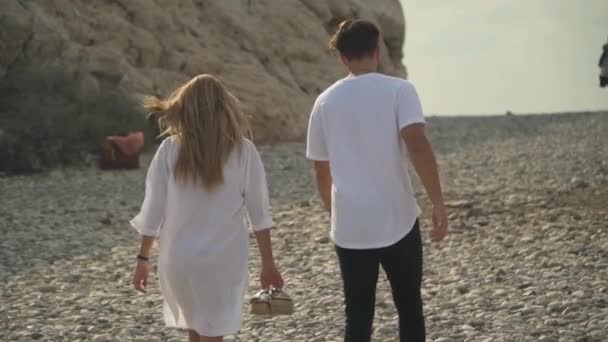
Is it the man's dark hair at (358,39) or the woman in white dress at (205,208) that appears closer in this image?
the woman in white dress at (205,208)

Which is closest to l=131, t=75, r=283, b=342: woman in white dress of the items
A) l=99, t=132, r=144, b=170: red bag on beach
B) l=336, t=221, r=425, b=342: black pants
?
l=336, t=221, r=425, b=342: black pants

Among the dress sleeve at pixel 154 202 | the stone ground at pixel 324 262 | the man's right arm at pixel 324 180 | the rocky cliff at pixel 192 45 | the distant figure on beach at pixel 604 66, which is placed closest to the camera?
the dress sleeve at pixel 154 202

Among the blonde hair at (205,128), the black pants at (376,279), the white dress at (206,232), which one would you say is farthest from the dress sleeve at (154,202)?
the black pants at (376,279)

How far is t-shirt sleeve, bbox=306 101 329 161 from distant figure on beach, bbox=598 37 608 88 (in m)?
13.4

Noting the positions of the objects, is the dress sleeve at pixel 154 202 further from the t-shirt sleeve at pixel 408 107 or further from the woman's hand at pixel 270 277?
the t-shirt sleeve at pixel 408 107

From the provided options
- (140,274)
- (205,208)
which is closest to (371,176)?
(205,208)

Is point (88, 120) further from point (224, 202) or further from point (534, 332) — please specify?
point (224, 202)

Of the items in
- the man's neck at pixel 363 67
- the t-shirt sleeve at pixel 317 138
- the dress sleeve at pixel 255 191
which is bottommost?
the dress sleeve at pixel 255 191

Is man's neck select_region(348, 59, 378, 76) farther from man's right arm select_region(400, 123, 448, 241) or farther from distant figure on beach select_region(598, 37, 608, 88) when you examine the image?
distant figure on beach select_region(598, 37, 608, 88)

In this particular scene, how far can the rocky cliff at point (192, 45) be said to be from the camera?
2248 centimetres

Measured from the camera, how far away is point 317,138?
15.6ft

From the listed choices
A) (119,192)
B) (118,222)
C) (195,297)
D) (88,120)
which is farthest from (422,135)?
(88,120)

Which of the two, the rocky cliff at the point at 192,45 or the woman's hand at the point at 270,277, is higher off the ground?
the rocky cliff at the point at 192,45

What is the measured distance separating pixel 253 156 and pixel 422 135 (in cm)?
65
